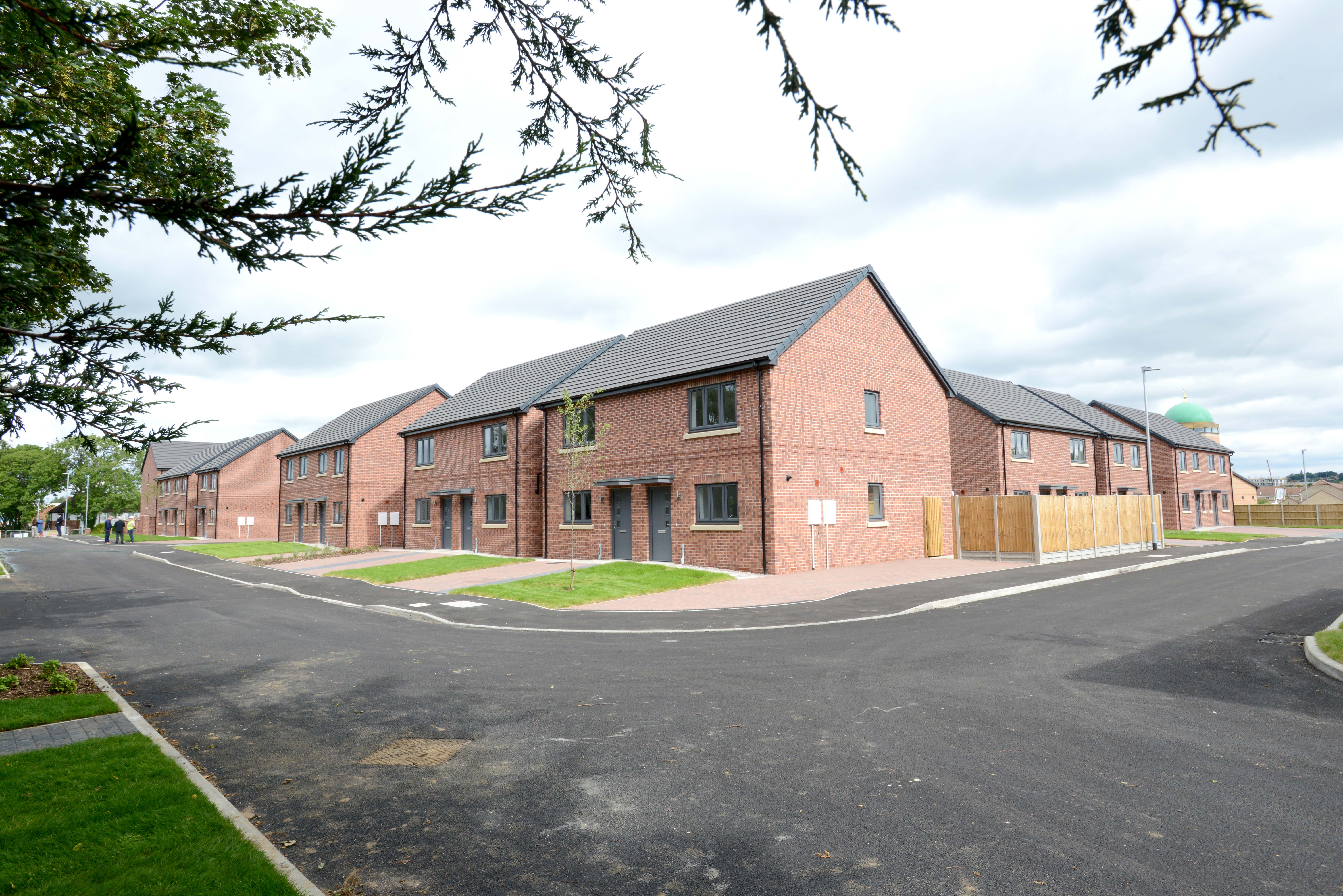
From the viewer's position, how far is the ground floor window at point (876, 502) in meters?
24.0

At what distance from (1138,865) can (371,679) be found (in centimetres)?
788

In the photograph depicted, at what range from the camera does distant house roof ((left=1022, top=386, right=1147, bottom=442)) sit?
44375 mm

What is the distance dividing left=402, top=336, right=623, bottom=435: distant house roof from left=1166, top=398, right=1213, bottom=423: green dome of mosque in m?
63.9

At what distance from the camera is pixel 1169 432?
5109 centimetres

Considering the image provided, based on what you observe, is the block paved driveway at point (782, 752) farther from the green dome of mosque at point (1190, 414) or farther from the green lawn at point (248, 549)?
the green dome of mosque at point (1190, 414)

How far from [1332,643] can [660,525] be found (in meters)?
17.0

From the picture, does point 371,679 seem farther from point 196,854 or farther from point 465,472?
point 465,472

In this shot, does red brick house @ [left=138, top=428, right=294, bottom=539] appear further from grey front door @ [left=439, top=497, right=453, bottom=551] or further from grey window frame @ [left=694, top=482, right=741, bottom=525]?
grey window frame @ [left=694, top=482, right=741, bottom=525]

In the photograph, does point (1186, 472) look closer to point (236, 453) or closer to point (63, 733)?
point (63, 733)

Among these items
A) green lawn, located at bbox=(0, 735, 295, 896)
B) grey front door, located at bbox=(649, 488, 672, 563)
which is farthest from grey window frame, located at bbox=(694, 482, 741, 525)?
green lawn, located at bbox=(0, 735, 295, 896)

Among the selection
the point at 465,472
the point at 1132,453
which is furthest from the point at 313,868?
the point at 1132,453

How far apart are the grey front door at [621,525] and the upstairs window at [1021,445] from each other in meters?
22.3

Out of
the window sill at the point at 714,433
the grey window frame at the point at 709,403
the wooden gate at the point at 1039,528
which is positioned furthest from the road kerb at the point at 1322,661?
the wooden gate at the point at 1039,528

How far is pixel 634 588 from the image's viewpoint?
59.4 ft
